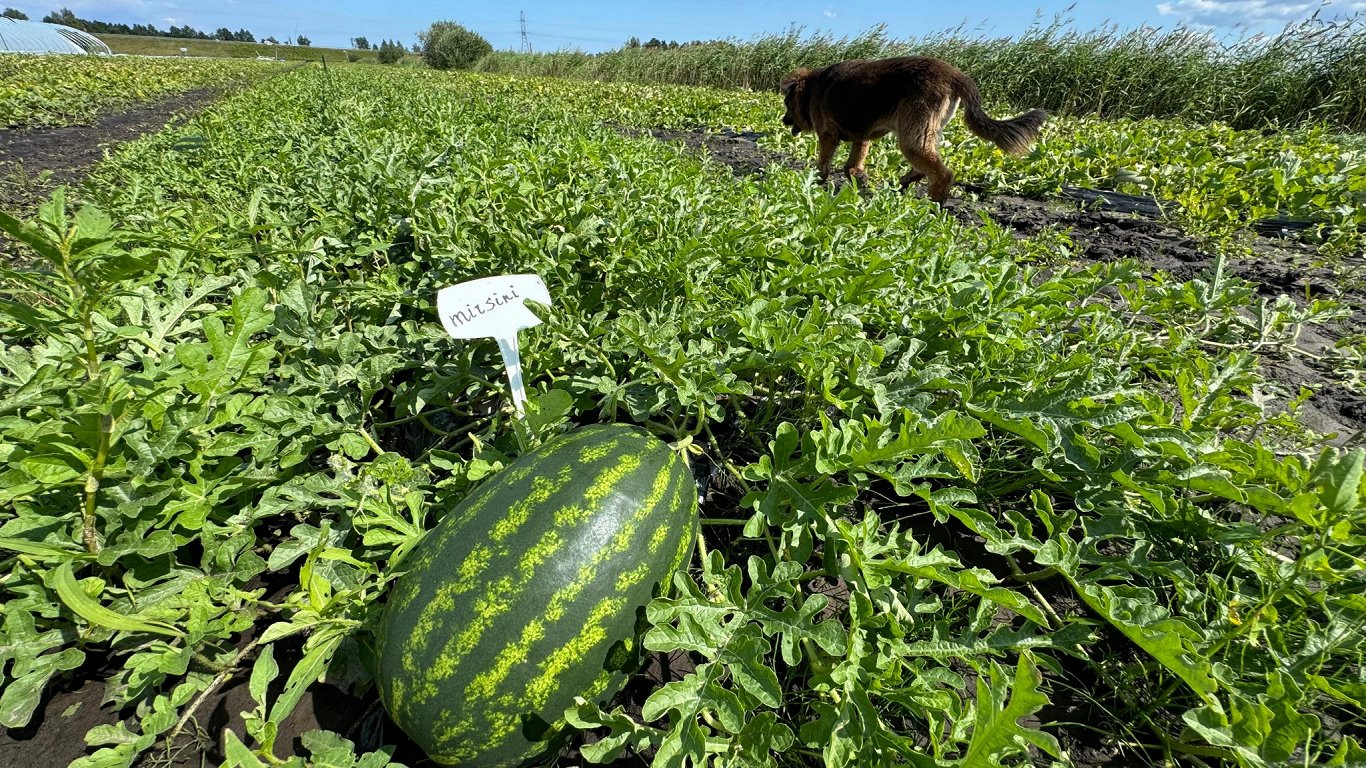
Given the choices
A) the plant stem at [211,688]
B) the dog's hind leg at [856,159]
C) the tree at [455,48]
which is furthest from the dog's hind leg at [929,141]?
the tree at [455,48]

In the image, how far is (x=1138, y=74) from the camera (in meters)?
15.3

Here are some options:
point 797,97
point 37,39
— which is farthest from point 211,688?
point 37,39

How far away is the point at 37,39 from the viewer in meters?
35.9

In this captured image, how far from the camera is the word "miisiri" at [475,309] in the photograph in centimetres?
192

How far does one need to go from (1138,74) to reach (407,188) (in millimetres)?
19365

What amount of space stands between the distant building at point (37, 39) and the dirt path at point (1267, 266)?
48883mm

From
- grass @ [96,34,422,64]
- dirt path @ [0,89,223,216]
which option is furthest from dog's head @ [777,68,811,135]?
grass @ [96,34,422,64]

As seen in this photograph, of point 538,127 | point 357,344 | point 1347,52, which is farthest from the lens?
point 1347,52

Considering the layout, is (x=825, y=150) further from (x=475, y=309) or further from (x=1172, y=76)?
(x=1172, y=76)

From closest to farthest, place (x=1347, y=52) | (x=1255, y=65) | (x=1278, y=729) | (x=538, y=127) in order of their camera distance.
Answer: (x=1278, y=729), (x=538, y=127), (x=1347, y=52), (x=1255, y=65)

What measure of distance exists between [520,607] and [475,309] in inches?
39.5

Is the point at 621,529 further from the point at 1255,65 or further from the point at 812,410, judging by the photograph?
the point at 1255,65

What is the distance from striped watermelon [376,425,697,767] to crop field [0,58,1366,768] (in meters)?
0.15

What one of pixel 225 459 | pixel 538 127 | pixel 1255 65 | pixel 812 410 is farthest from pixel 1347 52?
pixel 225 459
